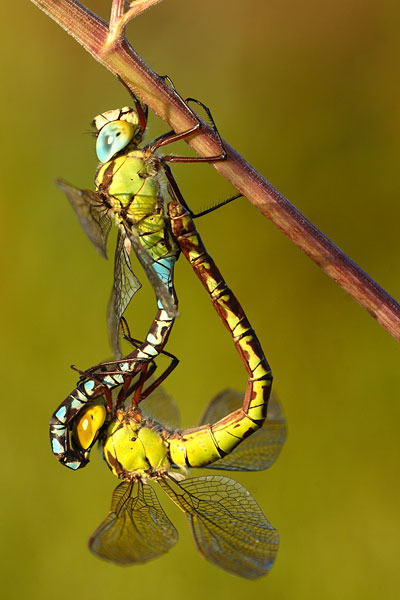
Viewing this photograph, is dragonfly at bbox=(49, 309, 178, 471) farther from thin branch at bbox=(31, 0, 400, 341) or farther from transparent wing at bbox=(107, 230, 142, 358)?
thin branch at bbox=(31, 0, 400, 341)

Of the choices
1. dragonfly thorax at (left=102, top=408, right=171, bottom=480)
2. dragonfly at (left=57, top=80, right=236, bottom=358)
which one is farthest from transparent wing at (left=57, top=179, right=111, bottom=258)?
dragonfly thorax at (left=102, top=408, right=171, bottom=480)

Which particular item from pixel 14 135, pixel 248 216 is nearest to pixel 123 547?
pixel 248 216

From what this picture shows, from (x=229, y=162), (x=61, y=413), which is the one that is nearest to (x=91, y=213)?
(x=229, y=162)

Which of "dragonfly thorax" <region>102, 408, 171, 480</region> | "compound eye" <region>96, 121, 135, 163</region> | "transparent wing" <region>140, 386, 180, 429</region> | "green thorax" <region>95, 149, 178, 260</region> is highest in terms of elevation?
"compound eye" <region>96, 121, 135, 163</region>

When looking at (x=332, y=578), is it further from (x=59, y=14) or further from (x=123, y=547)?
(x=59, y=14)

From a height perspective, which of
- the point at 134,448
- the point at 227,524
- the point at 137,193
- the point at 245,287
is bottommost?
the point at 227,524

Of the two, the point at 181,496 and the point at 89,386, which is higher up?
the point at 89,386

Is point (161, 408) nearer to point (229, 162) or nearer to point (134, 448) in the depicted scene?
point (134, 448)
